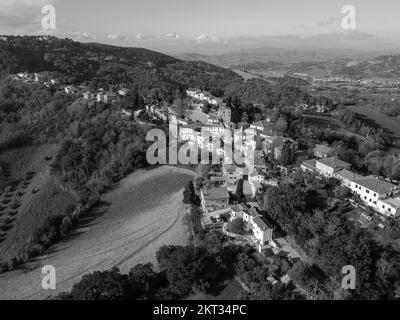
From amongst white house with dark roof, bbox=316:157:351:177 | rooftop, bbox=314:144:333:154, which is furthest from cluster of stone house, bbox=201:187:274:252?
rooftop, bbox=314:144:333:154

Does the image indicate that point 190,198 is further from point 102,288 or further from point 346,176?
point 346,176

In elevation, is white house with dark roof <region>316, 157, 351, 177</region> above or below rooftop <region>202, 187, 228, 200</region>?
above

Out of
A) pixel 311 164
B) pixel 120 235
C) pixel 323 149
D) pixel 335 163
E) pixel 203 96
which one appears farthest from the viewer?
pixel 203 96

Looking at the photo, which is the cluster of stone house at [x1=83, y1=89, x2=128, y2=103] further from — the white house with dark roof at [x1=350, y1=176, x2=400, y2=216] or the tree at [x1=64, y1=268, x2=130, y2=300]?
the white house with dark roof at [x1=350, y1=176, x2=400, y2=216]

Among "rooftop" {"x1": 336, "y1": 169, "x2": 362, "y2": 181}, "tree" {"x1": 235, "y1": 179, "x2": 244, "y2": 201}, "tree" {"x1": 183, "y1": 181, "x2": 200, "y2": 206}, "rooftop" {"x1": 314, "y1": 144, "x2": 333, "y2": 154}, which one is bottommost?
"tree" {"x1": 183, "y1": 181, "x2": 200, "y2": 206}

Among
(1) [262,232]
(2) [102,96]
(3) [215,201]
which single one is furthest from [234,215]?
(2) [102,96]

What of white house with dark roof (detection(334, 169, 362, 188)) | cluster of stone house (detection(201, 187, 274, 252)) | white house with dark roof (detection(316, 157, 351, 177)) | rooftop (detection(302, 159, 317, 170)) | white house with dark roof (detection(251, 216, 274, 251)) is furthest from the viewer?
rooftop (detection(302, 159, 317, 170))
